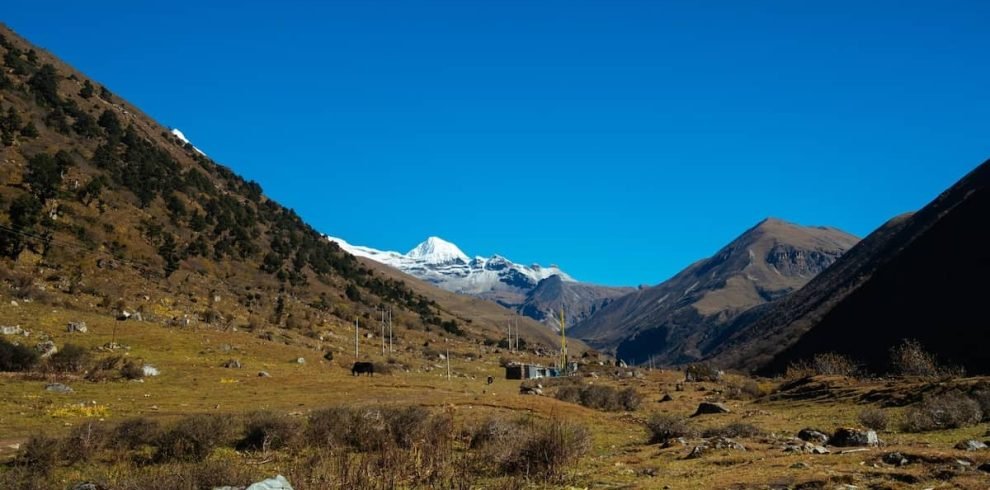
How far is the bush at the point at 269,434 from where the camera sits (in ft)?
66.3

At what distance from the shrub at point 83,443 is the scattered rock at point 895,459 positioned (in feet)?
59.8

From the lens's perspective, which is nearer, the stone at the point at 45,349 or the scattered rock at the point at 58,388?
the scattered rock at the point at 58,388

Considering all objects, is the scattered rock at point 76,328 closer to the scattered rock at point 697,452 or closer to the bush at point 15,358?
the bush at point 15,358

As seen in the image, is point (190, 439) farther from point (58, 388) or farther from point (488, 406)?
point (488, 406)

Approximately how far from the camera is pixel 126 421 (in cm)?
1945

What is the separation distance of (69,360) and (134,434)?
20.3 metres

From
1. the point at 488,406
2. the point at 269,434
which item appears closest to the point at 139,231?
the point at 488,406

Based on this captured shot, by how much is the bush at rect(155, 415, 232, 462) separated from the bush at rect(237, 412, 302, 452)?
2.98ft

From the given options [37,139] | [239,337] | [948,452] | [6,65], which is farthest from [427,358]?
[6,65]

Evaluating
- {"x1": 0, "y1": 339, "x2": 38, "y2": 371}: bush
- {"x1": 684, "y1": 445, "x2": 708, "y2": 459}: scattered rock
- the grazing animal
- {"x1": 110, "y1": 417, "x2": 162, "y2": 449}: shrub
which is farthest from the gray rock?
the grazing animal

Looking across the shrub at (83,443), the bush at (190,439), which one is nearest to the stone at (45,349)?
the shrub at (83,443)

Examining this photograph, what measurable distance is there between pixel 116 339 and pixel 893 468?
136ft

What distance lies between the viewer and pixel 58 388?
30.0 meters

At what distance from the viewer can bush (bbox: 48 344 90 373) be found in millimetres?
35438
